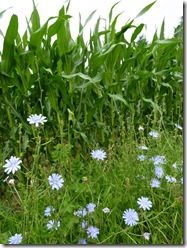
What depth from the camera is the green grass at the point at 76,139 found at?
101 cm

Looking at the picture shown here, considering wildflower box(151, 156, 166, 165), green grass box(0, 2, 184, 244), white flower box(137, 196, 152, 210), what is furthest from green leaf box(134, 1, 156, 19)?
white flower box(137, 196, 152, 210)

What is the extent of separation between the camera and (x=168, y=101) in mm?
1997

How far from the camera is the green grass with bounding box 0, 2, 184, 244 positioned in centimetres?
101

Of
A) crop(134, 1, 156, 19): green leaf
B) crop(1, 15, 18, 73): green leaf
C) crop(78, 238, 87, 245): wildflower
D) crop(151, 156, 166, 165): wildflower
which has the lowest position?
crop(78, 238, 87, 245): wildflower

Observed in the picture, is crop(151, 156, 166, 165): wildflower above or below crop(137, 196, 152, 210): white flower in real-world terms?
above

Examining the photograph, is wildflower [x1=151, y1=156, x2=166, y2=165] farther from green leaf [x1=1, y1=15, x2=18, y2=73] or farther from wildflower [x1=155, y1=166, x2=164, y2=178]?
green leaf [x1=1, y1=15, x2=18, y2=73]

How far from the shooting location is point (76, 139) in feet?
4.78

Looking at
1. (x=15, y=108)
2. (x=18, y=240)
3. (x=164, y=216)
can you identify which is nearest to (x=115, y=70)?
(x=15, y=108)

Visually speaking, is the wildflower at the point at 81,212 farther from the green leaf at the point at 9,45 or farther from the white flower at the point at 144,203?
the green leaf at the point at 9,45

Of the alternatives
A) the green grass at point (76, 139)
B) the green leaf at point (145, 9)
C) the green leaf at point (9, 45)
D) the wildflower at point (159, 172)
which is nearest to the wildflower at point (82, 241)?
the green grass at point (76, 139)

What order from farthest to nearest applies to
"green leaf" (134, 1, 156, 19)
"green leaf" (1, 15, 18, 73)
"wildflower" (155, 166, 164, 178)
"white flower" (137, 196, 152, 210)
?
1. "green leaf" (134, 1, 156, 19)
2. "green leaf" (1, 15, 18, 73)
3. "wildflower" (155, 166, 164, 178)
4. "white flower" (137, 196, 152, 210)

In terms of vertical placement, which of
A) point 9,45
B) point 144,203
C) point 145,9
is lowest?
point 144,203

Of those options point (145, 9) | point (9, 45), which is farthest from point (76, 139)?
point (145, 9)

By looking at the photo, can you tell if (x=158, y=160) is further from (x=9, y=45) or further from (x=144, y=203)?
(x=9, y=45)
